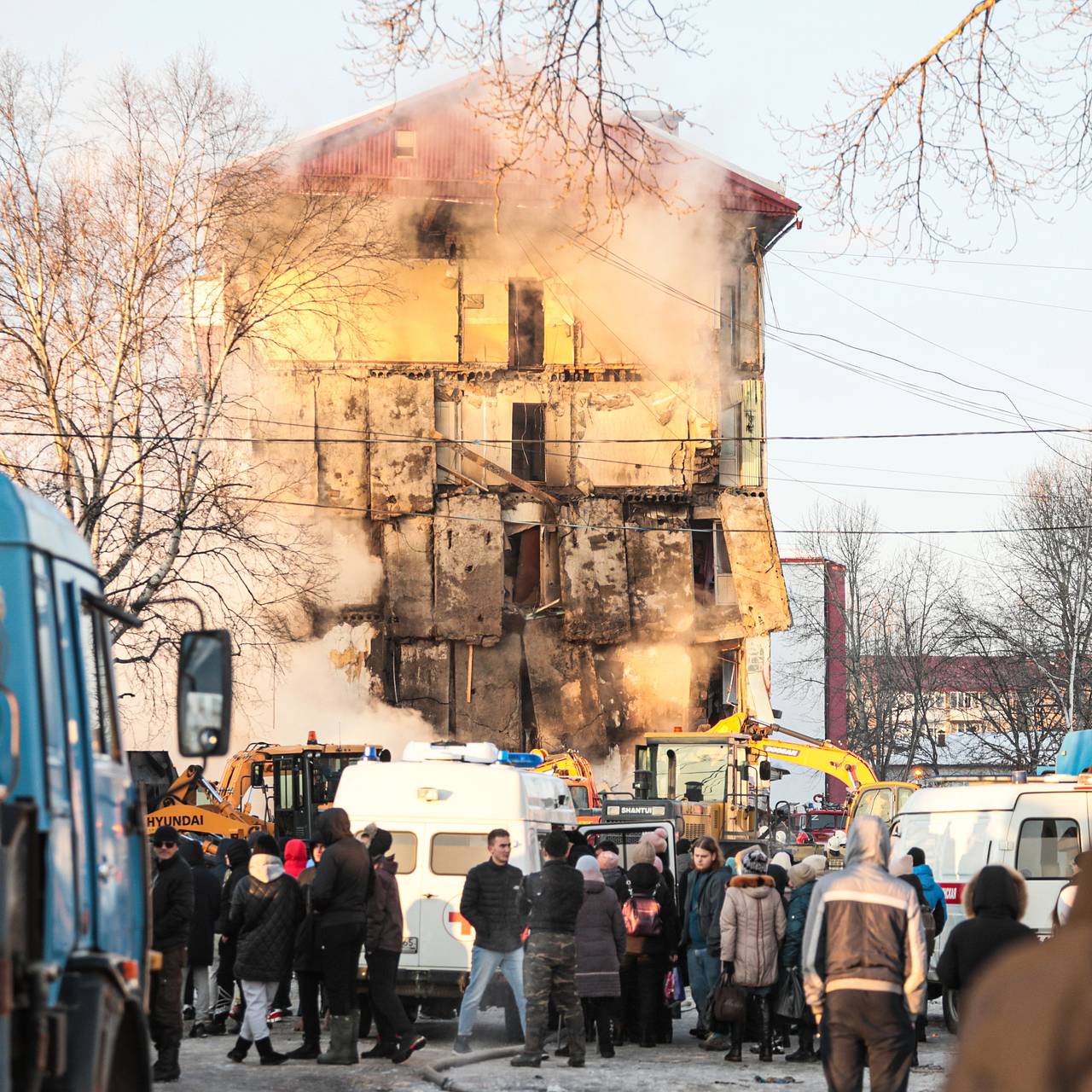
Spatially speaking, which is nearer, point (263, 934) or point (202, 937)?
point (263, 934)

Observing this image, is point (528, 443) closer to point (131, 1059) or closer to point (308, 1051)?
point (308, 1051)

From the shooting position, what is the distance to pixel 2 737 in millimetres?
4965

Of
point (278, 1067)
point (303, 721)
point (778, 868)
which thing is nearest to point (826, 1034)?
point (278, 1067)

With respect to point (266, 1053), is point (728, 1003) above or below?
above

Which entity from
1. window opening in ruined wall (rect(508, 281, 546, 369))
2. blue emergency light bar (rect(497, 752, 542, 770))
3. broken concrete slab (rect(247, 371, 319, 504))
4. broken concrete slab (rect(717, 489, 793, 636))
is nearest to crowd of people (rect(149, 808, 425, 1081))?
blue emergency light bar (rect(497, 752, 542, 770))

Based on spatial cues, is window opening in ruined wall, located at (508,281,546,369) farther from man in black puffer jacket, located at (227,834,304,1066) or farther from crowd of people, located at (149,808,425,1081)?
man in black puffer jacket, located at (227,834,304,1066)

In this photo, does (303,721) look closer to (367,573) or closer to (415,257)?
(367,573)

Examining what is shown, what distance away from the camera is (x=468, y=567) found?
38844 mm

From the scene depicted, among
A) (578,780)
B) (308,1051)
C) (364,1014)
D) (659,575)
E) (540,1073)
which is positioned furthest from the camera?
(659,575)

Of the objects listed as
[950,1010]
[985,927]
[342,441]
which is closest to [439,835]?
[950,1010]

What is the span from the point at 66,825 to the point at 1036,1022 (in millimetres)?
4033

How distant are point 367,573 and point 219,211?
46.9 ft

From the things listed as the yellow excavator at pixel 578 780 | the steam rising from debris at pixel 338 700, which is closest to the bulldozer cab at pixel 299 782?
the yellow excavator at pixel 578 780

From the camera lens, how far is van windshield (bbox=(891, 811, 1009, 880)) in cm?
1641
